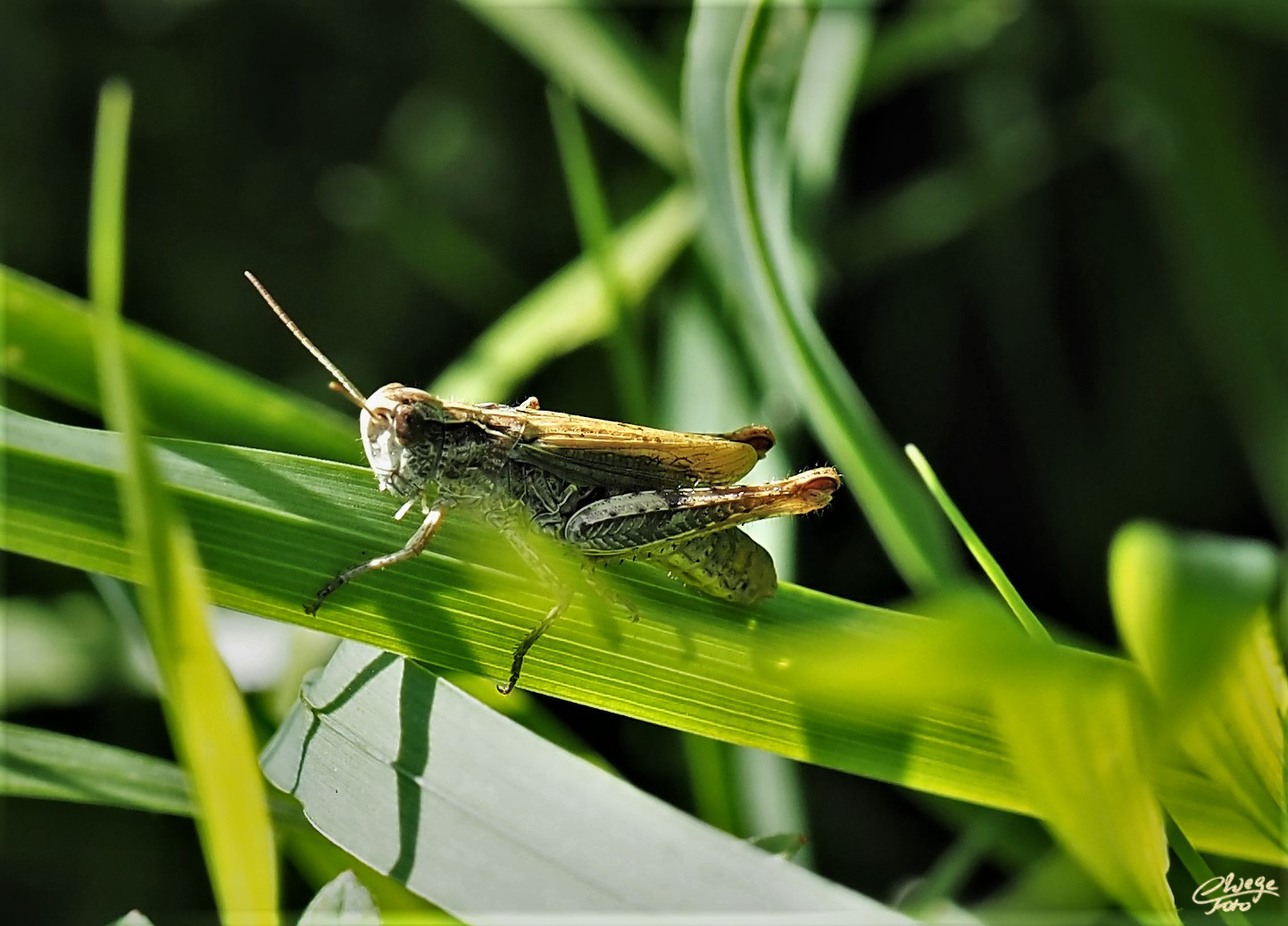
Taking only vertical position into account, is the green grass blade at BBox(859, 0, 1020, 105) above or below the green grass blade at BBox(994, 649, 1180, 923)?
above

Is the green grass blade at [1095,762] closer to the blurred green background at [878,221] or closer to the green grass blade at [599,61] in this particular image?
the blurred green background at [878,221]

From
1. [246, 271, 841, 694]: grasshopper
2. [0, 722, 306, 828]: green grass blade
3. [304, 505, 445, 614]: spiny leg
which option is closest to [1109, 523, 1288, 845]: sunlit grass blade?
[246, 271, 841, 694]: grasshopper

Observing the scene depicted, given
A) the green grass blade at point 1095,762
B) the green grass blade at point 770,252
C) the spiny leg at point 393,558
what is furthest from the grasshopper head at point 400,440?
the green grass blade at point 1095,762

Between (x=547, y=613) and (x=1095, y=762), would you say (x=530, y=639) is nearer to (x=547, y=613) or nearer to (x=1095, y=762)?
(x=547, y=613)

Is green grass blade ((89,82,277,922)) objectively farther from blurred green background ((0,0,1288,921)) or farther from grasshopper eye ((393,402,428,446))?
blurred green background ((0,0,1288,921))

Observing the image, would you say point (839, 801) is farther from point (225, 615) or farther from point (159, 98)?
point (159, 98)

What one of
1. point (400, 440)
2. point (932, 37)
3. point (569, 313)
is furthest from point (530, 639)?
point (932, 37)
